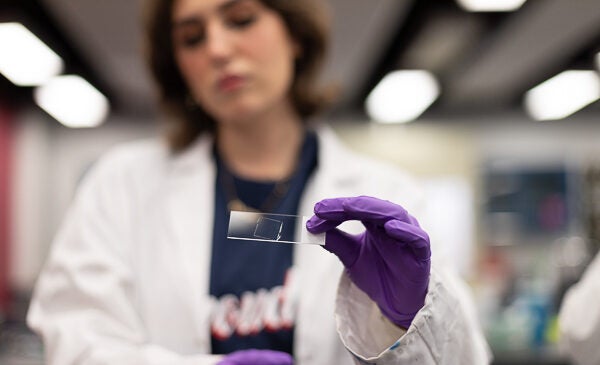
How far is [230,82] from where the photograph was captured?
112 cm

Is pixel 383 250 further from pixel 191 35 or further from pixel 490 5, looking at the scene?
pixel 490 5

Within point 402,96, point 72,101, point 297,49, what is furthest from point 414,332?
point 72,101

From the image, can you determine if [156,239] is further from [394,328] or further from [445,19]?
[445,19]

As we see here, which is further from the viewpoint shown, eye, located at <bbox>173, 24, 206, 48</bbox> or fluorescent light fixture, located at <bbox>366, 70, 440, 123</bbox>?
fluorescent light fixture, located at <bbox>366, 70, 440, 123</bbox>

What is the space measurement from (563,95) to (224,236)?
547 centimetres

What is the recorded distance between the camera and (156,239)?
117 cm

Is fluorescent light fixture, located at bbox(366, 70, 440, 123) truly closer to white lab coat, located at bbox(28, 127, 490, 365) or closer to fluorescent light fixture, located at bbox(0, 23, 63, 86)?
fluorescent light fixture, located at bbox(0, 23, 63, 86)

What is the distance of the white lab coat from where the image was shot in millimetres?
859

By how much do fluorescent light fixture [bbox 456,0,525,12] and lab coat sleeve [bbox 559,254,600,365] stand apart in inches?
101

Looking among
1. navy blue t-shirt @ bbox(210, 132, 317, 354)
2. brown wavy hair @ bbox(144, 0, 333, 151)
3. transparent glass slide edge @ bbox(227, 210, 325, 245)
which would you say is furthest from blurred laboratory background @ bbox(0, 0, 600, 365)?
transparent glass slide edge @ bbox(227, 210, 325, 245)

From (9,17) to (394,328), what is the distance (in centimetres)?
350

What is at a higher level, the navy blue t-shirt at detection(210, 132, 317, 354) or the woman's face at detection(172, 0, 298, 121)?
the woman's face at detection(172, 0, 298, 121)

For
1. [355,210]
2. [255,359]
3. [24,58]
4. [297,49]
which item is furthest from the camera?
[24,58]

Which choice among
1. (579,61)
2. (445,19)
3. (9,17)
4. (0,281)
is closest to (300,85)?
(445,19)
